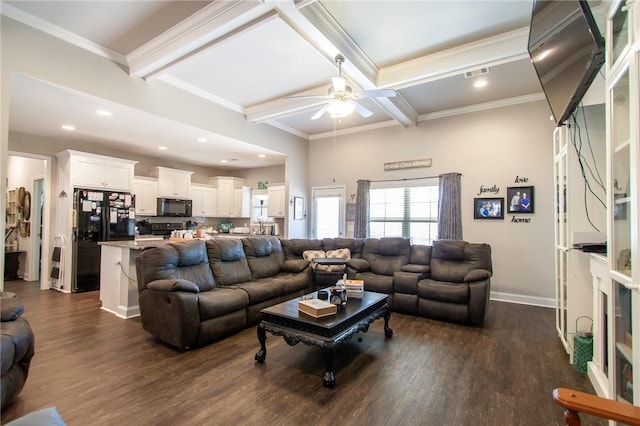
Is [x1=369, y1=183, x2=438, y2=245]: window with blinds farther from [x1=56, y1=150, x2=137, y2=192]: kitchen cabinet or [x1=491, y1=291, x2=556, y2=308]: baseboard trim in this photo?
[x1=56, y1=150, x2=137, y2=192]: kitchen cabinet

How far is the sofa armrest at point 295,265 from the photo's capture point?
466cm

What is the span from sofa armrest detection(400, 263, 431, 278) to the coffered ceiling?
254cm

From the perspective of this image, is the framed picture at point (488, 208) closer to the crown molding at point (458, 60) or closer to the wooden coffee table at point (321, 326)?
the crown molding at point (458, 60)

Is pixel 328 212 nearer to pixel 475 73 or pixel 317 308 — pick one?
pixel 475 73

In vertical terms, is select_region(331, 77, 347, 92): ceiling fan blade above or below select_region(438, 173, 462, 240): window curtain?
above

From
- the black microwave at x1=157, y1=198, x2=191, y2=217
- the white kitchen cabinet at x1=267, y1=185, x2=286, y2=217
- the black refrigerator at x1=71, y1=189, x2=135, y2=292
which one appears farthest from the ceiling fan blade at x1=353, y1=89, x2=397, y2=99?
the black microwave at x1=157, y1=198, x2=191, y2=217

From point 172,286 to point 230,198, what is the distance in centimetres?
560

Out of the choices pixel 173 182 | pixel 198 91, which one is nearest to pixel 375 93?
pixel 198 91

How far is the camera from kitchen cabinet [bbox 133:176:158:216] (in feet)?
21.8

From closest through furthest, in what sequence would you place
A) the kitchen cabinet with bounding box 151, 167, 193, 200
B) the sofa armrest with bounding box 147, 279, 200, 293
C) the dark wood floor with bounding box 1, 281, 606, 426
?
1. the dark wood floor with bounding box 1, 281, 606, 426
2. the sofa armrest with bounding box 147, 279, 200, 293
3. the kitchen cabinet with bounding box 151, 167, 193, 200

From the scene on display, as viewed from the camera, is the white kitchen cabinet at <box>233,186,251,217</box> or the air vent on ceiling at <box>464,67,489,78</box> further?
the white kitchen cabinet at <box>233,186,251,217</box>

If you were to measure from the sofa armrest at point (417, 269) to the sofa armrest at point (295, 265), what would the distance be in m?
1.49

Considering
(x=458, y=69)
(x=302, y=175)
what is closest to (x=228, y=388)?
(x=458, y=69)

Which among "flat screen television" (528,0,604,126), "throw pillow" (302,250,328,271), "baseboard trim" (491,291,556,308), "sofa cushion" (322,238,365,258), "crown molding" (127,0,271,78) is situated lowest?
"baseboard trim" (491,291,556,308)
